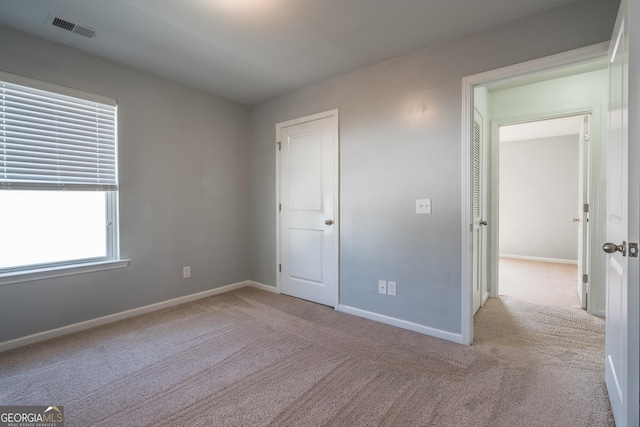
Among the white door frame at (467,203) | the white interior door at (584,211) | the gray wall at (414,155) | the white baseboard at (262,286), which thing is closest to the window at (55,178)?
the white baseboard at (262,286)

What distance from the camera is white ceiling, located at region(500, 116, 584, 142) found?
483 cm

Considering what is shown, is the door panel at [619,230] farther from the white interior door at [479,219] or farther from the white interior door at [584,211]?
the white interior door at [584,211]

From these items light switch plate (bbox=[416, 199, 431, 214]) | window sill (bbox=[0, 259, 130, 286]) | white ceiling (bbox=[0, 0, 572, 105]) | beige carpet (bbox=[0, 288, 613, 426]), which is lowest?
beige carpet (bbox=[0, 288, 613, 426])

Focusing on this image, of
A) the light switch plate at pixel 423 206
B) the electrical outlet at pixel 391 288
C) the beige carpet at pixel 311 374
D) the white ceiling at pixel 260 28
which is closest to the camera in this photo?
the beige carpet at pixel 311 374

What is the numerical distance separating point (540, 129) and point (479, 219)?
3509mm

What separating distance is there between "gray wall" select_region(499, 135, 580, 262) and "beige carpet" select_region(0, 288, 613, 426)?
12.2ft

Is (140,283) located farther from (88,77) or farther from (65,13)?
(65,13)

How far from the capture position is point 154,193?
3.00 meters

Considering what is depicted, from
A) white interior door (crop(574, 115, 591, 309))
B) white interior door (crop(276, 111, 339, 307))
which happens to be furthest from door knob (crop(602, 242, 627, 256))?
white interior door (crop(574, 115, 591, 309))

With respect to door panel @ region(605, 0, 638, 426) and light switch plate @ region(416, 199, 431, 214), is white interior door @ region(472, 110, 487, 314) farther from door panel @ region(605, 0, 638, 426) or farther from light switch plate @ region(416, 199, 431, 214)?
door panel @ region(605, 0, 638, 426)

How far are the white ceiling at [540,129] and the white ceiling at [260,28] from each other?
11.1ft

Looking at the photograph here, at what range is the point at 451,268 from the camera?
2352mm

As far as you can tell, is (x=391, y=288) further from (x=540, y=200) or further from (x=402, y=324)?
(x=540, y=200)

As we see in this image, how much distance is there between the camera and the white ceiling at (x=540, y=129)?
483 cm
